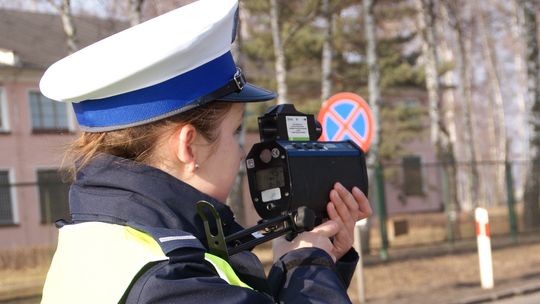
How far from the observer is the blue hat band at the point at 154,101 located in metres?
1.42

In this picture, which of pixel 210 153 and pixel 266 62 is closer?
pixel 210 153

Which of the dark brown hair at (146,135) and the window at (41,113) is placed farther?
the window at (41,113)

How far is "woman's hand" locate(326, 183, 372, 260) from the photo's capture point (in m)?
1.62

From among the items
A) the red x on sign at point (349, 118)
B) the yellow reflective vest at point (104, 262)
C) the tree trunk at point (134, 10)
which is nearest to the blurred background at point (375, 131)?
the tree trunk at point (134, 10)

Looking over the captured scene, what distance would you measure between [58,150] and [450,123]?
3107 centimetres

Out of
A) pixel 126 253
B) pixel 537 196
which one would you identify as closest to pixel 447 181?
pixel 537 196

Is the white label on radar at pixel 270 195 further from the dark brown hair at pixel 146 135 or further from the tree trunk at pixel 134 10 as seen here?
the tree trunk at pixel 134 10

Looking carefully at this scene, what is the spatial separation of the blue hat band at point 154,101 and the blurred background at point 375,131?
12.9 inches

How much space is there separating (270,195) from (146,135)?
12.2 inches

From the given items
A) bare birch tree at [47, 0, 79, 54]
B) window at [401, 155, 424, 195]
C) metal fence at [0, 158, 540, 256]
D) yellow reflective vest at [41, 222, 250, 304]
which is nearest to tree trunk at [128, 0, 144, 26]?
bare birch tree at [47, 0, 79, 54]

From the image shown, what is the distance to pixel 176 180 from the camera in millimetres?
1470

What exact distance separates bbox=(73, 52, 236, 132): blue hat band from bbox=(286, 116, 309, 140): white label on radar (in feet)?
0.74

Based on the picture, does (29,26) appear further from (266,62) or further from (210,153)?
(210,153)

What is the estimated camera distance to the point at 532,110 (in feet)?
62.5
